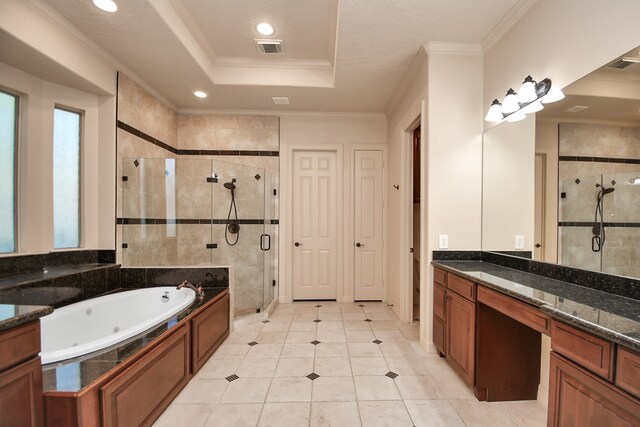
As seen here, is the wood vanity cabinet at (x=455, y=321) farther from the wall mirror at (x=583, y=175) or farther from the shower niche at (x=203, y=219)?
the shower niche at (x=203, y=219)

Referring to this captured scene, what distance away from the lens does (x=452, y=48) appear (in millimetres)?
2414

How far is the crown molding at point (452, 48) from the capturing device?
239 cm

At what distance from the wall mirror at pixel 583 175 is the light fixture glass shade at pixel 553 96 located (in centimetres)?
3

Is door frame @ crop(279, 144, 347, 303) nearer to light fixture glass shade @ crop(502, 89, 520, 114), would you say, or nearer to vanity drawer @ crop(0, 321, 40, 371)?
light fixture glass shade @ crop(502, 89, 520, 114)

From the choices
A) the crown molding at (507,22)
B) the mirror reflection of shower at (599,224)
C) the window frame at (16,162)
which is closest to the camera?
the mirror reflection of shower at (599,224)

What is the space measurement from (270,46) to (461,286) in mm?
2963

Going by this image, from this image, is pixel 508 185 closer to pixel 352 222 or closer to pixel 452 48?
pixel 452 48

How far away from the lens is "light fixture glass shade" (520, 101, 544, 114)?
185 centimetres

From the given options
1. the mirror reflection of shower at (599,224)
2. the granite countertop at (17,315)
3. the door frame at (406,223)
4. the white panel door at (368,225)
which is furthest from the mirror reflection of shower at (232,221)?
the mirror reflection of shower at (599,224)

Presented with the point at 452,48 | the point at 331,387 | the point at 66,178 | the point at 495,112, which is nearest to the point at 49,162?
the point at 66,178

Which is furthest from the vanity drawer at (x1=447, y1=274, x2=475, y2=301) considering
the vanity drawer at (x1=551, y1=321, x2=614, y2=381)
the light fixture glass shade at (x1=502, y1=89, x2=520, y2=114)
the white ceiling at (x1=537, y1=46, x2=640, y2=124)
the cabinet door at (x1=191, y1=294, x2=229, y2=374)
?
the cabinet door at (x1=191, y1=294, x2=229, y2=374)

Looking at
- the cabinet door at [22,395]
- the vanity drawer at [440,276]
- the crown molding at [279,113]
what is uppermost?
the crown molding at [279,113]

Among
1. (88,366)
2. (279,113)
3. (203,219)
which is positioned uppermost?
(279,113)

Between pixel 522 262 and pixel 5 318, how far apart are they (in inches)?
115
